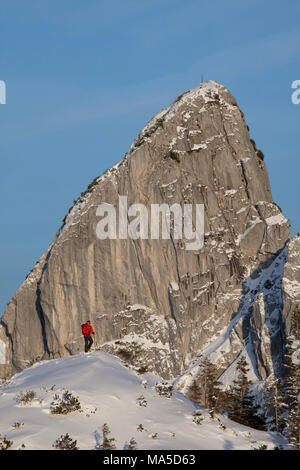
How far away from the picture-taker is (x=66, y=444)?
33.4 meters

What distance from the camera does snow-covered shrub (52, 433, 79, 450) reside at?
3328cm

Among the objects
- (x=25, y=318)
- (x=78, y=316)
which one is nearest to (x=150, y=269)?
(x=78, y=316)

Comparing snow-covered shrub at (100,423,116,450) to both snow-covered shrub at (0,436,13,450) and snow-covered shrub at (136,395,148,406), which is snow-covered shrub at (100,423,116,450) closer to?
snow-covered shrub at (0,436,13,450)

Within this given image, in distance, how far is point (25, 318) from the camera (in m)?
156

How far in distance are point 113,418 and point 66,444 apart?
14.8 ft

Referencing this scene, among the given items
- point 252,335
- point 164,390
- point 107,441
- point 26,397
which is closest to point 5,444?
point 107,441

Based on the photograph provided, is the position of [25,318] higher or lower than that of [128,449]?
higher

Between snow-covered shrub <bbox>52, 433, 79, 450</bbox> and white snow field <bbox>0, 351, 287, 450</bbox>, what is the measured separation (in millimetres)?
288

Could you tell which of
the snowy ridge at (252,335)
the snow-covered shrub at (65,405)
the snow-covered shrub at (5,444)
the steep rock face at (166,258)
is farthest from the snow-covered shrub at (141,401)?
the steep rock face at (166,258)

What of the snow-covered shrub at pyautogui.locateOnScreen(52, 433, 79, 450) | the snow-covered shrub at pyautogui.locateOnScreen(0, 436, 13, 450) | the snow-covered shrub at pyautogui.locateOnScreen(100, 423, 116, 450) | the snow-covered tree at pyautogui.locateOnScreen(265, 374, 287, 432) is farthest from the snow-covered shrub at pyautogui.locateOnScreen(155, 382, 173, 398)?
the snow-covered shrub at pyautogui.locateOnScreen(0, 436, 13, 450)

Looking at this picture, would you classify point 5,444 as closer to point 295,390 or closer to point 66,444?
point 66,444
